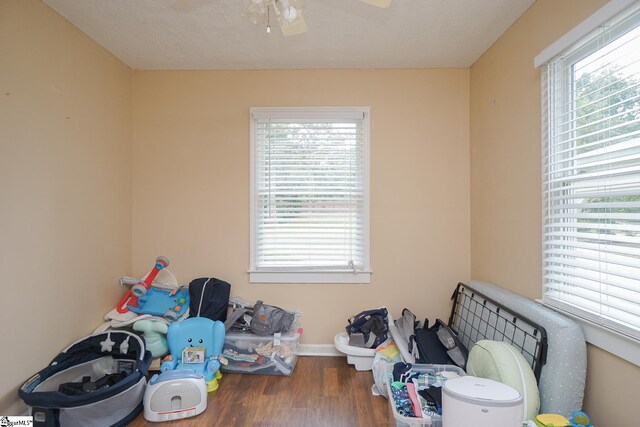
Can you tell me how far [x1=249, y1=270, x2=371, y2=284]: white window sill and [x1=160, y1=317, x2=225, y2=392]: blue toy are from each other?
54 cm

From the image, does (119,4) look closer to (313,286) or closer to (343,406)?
(313,286)

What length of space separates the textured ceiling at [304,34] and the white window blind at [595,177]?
26.9 inches

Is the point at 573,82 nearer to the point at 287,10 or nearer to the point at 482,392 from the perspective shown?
the point at 287,10

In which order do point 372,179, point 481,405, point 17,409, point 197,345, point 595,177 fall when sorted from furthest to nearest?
point 372,179, point 197,345, point 17,409, point 595,177, point 481,405

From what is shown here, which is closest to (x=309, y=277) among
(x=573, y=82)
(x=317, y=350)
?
(x=317, y=350)

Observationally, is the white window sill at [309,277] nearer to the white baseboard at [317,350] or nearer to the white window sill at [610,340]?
the white baseboard at [317,350]

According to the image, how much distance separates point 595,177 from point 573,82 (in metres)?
0.56

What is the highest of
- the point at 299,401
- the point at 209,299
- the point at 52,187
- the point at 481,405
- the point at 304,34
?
the point at 304,34

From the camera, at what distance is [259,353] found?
2584mm

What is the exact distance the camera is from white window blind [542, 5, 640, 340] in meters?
1.40

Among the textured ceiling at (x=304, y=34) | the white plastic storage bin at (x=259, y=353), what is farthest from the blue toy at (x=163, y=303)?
the textured ceiling at (x=304, y=34)

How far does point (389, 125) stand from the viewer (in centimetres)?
291

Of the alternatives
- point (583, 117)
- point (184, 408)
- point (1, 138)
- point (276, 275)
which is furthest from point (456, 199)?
point (1, 138)

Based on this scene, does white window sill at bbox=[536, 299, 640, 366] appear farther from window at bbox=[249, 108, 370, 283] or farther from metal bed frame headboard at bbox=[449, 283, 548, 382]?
window at bbox=[249, 108, 370, 283]
